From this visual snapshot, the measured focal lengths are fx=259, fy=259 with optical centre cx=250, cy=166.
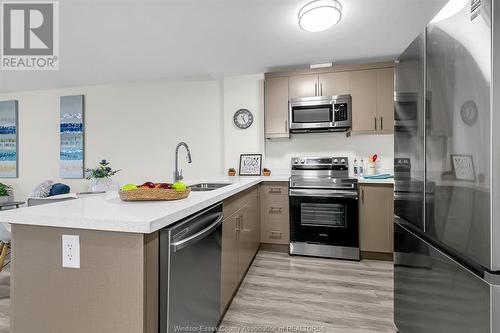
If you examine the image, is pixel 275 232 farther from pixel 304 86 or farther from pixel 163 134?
pixel 163 134

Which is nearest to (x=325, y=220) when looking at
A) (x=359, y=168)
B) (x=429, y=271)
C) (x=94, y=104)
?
(x=359, y=168)

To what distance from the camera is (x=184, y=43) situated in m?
2.93

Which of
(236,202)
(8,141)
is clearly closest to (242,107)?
(236,202)

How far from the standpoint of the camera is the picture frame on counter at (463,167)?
0.86 meters

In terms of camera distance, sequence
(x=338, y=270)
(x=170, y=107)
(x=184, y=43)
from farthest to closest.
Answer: (x=170, y=107) → (x=184, y=43) → (x=338, y=270)

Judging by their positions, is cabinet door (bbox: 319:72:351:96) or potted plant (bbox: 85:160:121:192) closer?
potted plant (bbox: 85:160:121:192)

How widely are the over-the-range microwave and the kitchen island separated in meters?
2.56

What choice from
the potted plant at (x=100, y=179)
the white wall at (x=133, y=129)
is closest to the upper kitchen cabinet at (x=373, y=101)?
the white wall at (x=133, y=129)

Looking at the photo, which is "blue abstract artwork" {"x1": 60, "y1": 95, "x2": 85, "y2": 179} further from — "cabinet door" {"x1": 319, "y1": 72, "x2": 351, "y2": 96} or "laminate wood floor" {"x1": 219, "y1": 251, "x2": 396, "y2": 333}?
"cabinet door" {"x1": 319, "y1": 72, "x2": 351, "y2": 96}

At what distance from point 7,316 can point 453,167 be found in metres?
2.84

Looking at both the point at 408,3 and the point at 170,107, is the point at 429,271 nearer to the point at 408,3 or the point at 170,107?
the point at 408,3

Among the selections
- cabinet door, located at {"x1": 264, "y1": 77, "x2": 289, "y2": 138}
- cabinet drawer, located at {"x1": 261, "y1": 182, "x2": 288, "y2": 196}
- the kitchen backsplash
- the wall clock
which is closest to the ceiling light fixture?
the wall clock

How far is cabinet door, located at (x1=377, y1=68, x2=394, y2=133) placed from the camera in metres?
3.13

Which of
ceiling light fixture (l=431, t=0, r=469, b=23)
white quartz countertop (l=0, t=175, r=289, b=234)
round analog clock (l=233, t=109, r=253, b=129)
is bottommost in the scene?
white quartz countertop (l=0, t=175, r=289, b=234)
